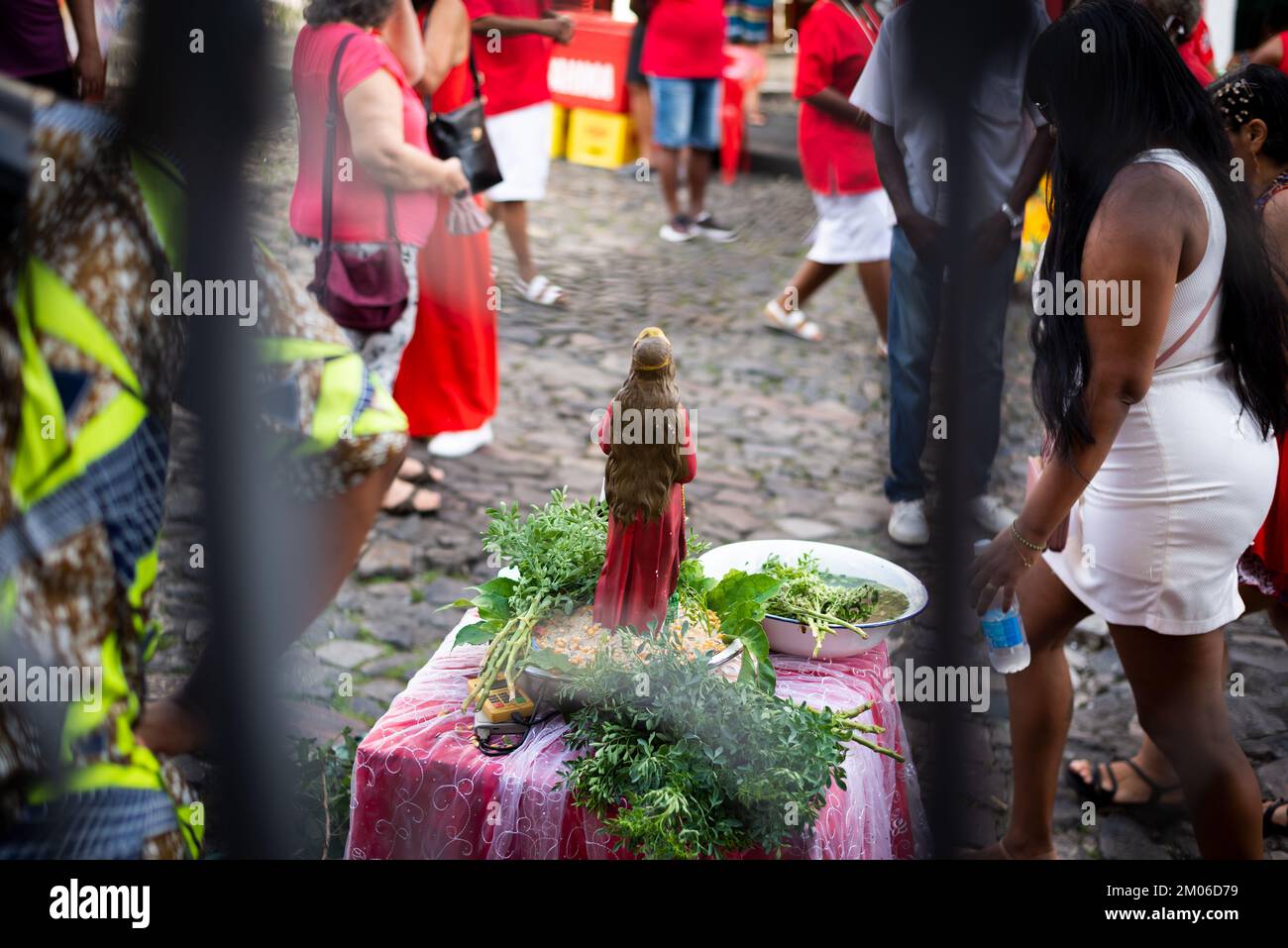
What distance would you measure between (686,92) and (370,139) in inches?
190

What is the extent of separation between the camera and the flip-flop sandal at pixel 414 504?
15.5ft

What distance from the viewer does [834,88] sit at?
480 cm

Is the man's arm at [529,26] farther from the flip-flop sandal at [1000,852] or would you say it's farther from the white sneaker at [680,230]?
the flip-flop sandal at [1000,852]

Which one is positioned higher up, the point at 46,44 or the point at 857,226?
the point at 46,44

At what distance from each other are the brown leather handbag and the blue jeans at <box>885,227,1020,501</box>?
1.68 meters

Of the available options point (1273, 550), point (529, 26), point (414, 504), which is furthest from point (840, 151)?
point (1273, 550)

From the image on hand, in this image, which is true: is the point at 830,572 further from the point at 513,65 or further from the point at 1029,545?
the point at 513,65

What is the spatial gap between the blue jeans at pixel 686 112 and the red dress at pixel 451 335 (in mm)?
3640

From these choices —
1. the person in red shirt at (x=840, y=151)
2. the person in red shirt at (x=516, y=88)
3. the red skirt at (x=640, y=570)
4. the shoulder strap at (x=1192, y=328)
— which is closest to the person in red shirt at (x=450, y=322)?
the person in red shirt at (x=516, y=88)

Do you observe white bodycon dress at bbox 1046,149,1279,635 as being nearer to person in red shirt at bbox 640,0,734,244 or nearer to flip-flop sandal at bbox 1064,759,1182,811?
flip-flop sandal at bbox 1064,759,1182,811

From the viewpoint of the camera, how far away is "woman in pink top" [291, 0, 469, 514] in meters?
3.64

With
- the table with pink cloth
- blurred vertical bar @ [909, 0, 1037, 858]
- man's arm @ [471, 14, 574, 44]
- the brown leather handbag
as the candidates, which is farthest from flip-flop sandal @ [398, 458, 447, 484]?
blurred vertical bar @ [909, 0, 1037, 858]
